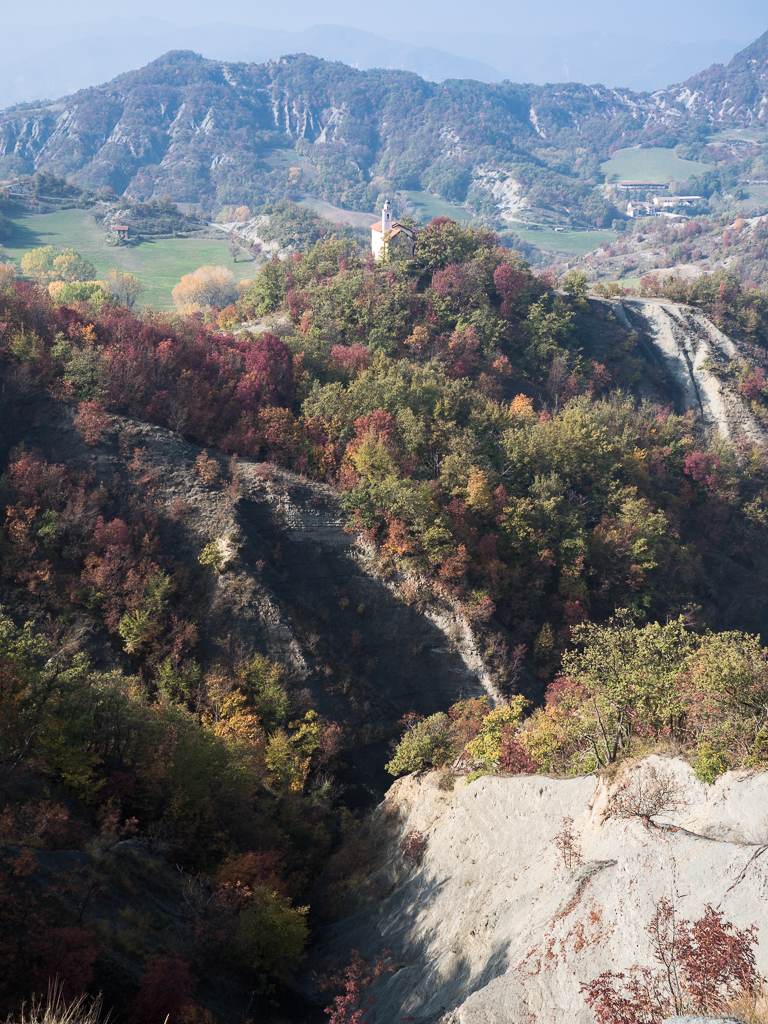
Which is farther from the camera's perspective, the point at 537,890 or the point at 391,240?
the point at 391,240

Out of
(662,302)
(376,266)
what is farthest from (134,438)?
(662,302)

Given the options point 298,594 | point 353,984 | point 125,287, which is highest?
point 125,287

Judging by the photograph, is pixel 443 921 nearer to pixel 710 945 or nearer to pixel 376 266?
pixel 710 945

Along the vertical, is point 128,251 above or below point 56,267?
above

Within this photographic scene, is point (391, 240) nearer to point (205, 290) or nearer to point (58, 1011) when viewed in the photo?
point (205, 290)

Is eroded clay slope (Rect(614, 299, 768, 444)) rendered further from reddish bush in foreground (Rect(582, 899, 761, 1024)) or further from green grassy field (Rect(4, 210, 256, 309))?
green grassy field (Rect(4, 210, 256, 309))

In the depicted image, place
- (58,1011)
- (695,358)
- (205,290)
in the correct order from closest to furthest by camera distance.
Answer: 1. (58,1011)
2. (695,358)
3. (205,290)

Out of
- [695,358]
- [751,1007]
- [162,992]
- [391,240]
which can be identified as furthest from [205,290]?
[751,1007]
